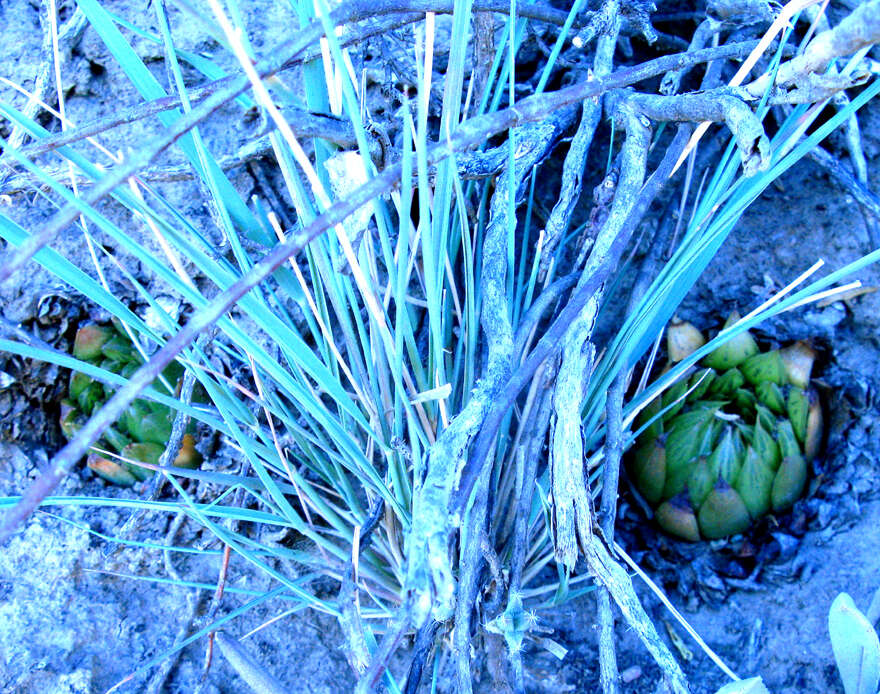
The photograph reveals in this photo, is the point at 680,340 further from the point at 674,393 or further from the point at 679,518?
the point at 679,518

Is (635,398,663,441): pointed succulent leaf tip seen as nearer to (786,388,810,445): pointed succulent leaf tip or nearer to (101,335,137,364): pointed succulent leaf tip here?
(786,388,810,445): pointed succulent leaf tip

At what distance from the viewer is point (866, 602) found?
3.30 feet

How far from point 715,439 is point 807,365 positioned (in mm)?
214

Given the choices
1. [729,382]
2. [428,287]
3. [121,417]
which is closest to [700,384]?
[729,382]

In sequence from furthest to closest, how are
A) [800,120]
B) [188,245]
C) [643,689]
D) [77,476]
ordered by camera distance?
[77,476] → [643,689] → [800,120] → [188,245]

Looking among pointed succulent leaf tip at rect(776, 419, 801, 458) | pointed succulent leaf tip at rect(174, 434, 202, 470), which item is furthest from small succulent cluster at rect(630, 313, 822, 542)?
pointed succulent leaf tip at rect(174, 434, 202, 470)

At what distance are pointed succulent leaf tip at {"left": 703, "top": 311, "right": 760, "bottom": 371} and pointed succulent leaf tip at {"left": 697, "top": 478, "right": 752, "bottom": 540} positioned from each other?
0.67 feet

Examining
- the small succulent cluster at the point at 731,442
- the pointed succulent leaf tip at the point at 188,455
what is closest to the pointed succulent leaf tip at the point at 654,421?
the small succulent cluster at the point at 731,442

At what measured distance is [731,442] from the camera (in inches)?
43.8

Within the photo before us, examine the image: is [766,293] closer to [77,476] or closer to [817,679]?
A: [817,679]

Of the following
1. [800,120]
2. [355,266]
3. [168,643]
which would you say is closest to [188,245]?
[355,266]

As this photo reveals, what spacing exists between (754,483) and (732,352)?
0.21 m

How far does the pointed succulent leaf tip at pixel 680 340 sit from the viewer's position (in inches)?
47.3

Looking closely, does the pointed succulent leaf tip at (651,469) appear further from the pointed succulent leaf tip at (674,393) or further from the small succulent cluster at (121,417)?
the small succulent cluster at (121,417)
